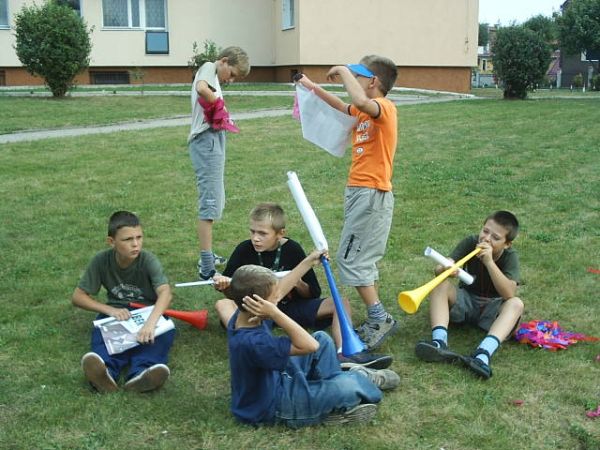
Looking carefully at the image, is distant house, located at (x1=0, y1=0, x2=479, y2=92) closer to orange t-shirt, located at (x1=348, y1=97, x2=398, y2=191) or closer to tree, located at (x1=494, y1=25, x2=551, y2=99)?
tree, located at (x1=494, y1=25, x2=551, y2=99)

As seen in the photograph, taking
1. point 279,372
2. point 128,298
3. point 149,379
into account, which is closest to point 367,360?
point 279,372

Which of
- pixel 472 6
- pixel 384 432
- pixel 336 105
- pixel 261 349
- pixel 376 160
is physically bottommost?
pixel 384 432

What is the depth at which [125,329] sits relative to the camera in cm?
376

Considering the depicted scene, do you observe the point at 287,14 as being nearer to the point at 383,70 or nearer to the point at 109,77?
the point at 109,77

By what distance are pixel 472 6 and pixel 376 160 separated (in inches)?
810

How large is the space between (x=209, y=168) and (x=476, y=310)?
2104mm

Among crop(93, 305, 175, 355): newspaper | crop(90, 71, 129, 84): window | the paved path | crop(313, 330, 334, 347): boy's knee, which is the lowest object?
crop(93, 305, 175, 355): newspaper

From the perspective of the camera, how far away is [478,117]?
13641 mm

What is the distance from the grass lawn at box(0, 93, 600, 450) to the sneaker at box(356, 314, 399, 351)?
0.08m

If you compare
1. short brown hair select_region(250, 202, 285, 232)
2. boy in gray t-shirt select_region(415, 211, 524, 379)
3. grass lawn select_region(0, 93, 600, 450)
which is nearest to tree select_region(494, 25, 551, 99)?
grass lawn select_region(0, 93, 600, 450)

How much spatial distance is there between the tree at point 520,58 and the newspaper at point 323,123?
1531 cm

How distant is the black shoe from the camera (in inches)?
141

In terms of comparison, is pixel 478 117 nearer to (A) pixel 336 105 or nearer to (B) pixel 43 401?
(A) pixel 336 105

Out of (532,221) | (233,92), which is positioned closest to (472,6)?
(233,92)
